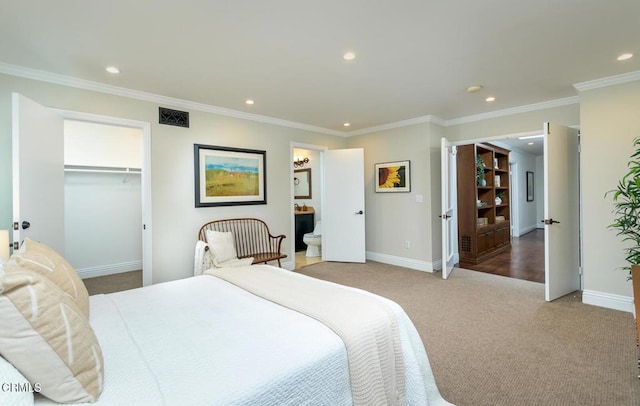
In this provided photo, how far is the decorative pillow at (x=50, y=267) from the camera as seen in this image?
1.33 metres

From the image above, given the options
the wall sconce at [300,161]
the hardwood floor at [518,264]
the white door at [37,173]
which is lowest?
the hardwood floor at [518,264]

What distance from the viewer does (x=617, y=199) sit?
121 inches

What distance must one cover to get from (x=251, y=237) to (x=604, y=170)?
13.9 ft

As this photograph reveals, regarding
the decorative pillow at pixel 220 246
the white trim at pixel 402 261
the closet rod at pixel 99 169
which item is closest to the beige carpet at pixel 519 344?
the white trim at pixel 402 261

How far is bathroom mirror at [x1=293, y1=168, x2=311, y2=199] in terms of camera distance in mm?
6973

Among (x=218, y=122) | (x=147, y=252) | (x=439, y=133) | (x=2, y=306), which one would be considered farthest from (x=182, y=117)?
(x=439, y=133)

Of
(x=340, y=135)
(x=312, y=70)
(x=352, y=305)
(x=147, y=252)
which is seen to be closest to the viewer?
(x=352, y=305)

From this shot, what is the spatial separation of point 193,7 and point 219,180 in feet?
8.02

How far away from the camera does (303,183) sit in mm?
7082

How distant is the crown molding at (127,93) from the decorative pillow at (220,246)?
164 centimetres

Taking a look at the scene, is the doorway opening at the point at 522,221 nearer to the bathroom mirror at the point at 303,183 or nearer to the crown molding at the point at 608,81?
the crown molding at the point at 608,81

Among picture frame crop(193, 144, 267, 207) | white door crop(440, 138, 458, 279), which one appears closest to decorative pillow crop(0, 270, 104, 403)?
picture frame crop(193, 144, 267, 207)

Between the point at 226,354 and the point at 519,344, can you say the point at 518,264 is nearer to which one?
the point at 519,344

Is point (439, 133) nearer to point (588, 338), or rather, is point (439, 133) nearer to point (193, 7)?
point (588, 338)
